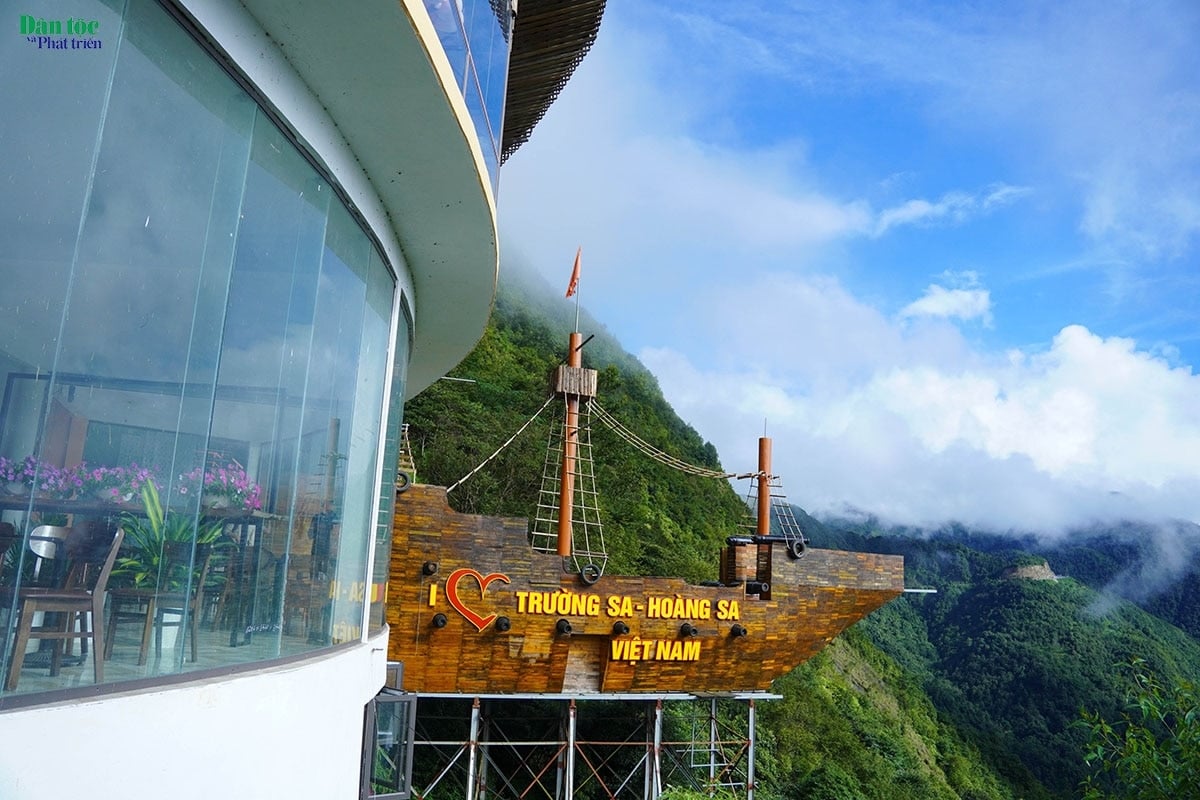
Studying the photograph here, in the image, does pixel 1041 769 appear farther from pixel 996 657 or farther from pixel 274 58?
pixel 274 58

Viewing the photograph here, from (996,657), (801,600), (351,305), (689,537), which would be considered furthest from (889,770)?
(996,657)

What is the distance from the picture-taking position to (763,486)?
14812mm

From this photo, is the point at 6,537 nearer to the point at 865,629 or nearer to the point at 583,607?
the point at 583,607

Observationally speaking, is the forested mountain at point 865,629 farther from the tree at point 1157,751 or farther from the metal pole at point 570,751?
the metal pole at point 570,751

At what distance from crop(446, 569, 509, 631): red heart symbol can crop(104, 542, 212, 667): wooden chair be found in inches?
333

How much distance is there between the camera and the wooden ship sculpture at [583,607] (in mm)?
11070

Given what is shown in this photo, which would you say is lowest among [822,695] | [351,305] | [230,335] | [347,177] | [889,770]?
[889,770]

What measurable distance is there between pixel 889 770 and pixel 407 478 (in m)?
16.6

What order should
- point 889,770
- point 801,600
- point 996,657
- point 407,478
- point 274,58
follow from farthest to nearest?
point 996,657
point 889,770
point 801,600
point 407,478
point 274,58

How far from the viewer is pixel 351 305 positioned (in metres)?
4.10

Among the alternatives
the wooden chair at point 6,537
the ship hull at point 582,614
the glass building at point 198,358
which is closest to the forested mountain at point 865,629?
the ship hull at point 582,614

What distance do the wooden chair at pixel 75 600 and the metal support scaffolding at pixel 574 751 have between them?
11.2m

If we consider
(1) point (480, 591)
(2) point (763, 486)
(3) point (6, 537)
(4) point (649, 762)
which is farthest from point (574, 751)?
(3) point (6, 537)

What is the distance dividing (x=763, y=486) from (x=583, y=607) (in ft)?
14.2
